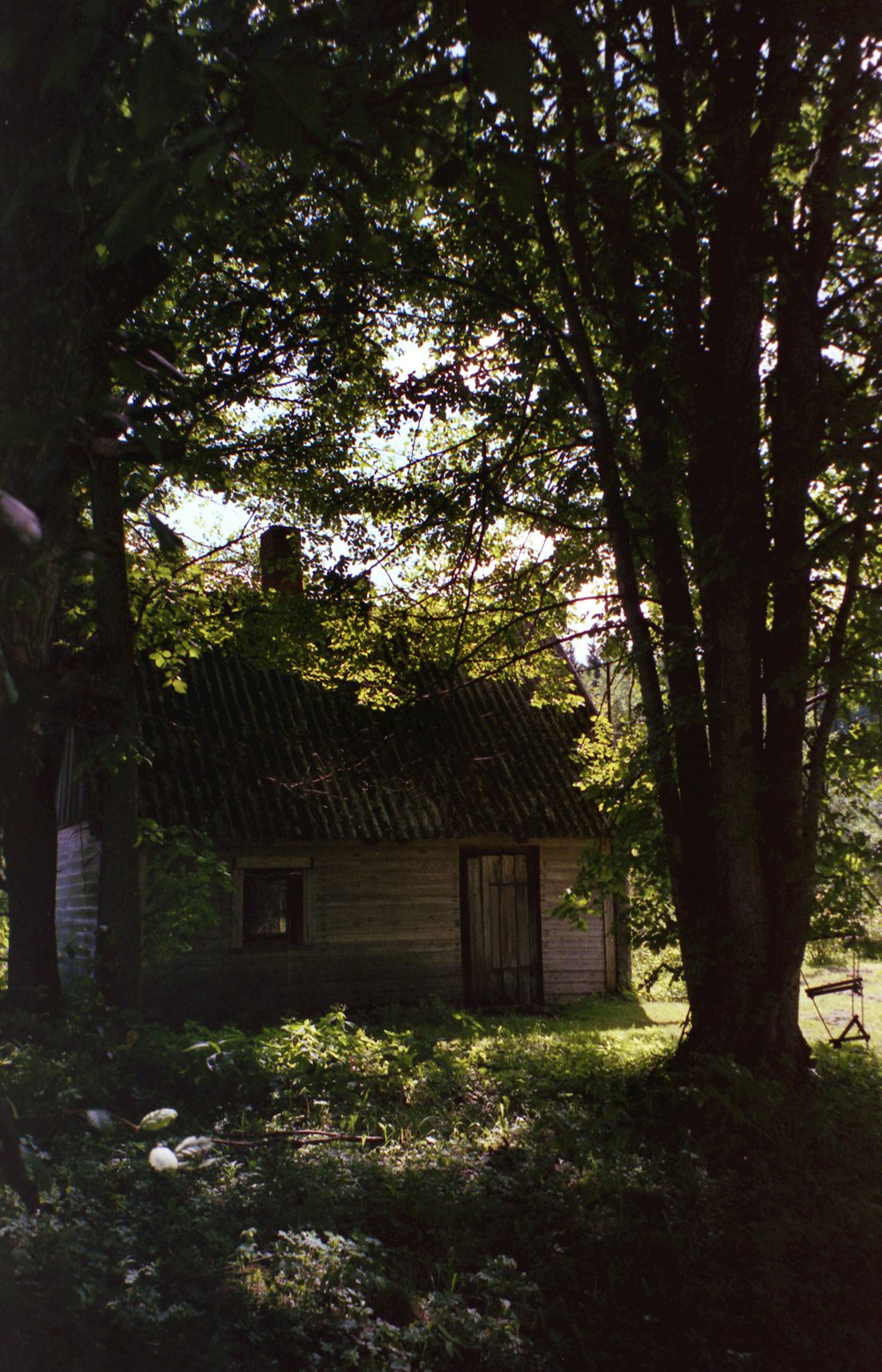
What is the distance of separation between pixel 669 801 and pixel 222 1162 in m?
4.22

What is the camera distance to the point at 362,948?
15.8 m

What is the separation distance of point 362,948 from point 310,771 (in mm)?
4276

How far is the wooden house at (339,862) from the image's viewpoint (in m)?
14.7

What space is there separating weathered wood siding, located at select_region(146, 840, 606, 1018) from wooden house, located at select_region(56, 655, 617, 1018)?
22 mm

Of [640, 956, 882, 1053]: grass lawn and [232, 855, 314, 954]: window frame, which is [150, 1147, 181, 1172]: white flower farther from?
[232, 855, 314, 954]: window frame

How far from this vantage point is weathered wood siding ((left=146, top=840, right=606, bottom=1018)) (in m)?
14.6

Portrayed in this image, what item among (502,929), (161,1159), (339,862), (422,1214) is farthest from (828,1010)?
(161,1159)

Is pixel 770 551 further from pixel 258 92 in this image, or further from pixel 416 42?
pixel 258 92

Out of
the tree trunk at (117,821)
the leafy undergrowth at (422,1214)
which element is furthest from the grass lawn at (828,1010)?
the tree trunk at (117,821)

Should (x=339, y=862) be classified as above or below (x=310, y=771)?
below

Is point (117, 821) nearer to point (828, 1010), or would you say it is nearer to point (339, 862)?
point (339, 862)

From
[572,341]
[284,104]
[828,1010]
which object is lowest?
[828,1010]

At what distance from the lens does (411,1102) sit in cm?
722

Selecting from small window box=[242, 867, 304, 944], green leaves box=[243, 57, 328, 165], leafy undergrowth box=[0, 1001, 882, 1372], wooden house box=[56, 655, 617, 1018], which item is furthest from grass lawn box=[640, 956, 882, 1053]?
green leaves box=[243, 57, 328, 165]
